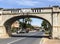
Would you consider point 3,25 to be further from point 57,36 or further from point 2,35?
point 57,36

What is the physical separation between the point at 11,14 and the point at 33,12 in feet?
14.6

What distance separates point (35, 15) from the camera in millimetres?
46594

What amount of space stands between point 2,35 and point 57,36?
11.4 m

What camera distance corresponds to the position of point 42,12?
46250mm

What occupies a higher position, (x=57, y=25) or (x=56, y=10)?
(x=56, y=10)

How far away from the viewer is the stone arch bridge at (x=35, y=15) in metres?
44.6

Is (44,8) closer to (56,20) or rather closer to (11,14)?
Answer: (56,20)

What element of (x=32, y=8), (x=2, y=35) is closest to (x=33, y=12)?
(x=32, y=8)

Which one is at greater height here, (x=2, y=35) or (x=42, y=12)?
(x=42, y=12)

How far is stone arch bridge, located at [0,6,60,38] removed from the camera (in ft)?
146

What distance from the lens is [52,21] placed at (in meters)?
45.2

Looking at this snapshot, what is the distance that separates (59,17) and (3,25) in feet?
38.2

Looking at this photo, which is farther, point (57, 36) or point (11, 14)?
point (11, 14)

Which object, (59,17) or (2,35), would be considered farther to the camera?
(2,35)
